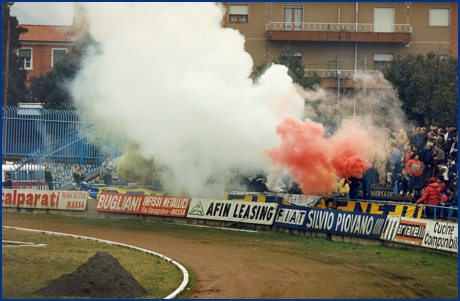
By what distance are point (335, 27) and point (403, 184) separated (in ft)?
88.5

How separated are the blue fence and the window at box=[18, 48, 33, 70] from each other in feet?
71.8

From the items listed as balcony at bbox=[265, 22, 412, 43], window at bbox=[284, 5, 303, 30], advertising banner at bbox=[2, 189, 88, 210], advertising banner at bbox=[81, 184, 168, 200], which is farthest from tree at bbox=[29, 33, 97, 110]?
window at bbox=[284, 5, 303, 30]

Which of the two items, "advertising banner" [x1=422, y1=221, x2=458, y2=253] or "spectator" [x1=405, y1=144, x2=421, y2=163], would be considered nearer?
"advertising banner" [x1=422, y1=221, x2=458, y2=253]

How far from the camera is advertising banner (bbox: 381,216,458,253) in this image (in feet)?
71.3

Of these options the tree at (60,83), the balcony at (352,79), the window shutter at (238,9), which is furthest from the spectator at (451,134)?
the window shutter at (238,9)

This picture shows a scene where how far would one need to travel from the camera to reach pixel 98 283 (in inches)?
615

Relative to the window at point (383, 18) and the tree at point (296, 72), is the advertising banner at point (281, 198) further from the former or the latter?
the window at point (383, 18)

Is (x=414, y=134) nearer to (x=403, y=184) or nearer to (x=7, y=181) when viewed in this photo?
(x=403, y=184)

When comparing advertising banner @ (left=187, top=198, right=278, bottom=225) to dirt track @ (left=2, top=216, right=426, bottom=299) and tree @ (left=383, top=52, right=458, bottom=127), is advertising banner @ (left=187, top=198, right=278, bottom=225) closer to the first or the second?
dirt track @ (left=2, top=216, right=426, bottom=299)

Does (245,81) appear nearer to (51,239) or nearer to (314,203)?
(314,203)

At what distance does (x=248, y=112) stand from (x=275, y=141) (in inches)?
63.1

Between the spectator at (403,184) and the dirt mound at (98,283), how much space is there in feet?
51.3

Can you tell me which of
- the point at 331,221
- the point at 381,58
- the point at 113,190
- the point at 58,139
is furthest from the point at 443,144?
the point at 381,58

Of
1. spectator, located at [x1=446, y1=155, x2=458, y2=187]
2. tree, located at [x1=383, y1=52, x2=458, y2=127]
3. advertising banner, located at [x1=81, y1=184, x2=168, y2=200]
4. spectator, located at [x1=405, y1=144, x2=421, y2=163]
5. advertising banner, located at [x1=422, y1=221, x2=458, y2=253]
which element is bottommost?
advertising banner, located at [x1=422, y1=221, x2=458, y2=253]
